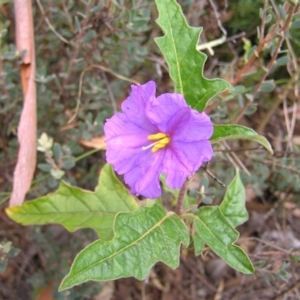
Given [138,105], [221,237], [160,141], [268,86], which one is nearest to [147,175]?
[160,141]

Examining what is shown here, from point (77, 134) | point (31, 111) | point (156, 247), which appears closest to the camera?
point (156, 247)

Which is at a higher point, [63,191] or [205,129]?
[205,129]

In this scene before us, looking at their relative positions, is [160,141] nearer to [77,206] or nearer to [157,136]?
[157,136]

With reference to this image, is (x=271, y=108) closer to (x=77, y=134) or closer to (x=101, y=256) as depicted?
(x=77, y=134)

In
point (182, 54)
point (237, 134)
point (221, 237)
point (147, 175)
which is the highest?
point (182, 54)

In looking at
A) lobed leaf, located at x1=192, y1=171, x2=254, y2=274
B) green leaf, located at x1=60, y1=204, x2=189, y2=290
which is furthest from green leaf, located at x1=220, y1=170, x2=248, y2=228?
green leaf, located at x1=60, y1=204, x2=189, y2=290

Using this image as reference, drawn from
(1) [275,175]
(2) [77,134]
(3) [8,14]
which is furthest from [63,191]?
(1) [275,175]

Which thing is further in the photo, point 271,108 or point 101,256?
point 271,108
